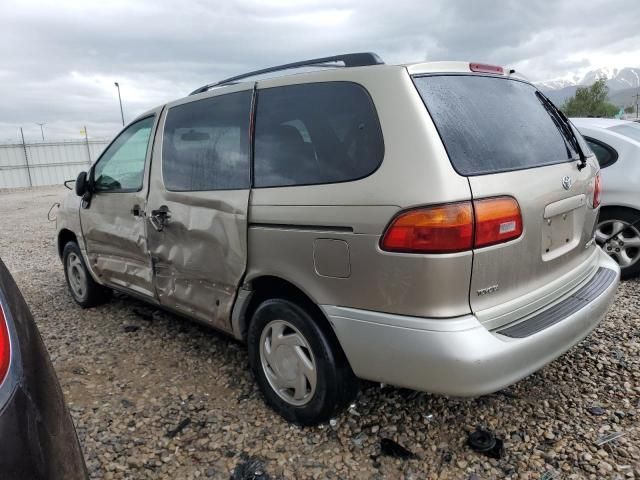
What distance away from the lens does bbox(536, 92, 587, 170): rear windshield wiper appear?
273cm

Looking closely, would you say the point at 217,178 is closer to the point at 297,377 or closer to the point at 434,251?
the point at 297,377

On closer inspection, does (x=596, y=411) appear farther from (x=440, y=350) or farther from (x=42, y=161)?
(x=42, y=161)

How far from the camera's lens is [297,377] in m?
2.52

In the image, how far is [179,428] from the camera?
8.69 ft

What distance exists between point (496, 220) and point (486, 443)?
3.70 ft

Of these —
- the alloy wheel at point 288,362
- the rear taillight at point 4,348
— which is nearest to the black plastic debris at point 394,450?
the alloy wheel at point 288,362

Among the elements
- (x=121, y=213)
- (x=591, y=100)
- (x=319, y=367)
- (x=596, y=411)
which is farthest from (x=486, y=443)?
(x=591, y=100)

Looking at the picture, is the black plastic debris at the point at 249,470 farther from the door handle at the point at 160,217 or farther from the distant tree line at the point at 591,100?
the distant tree line at the point at 591,100

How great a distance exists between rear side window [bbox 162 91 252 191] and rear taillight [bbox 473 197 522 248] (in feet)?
4.06

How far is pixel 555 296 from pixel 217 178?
6.28 ft

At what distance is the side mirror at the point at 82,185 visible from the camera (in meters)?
4.04

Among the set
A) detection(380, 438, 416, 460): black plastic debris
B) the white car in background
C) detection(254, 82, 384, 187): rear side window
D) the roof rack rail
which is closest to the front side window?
the roof rack rail

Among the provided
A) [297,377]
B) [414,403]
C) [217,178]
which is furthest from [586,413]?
[217,178]

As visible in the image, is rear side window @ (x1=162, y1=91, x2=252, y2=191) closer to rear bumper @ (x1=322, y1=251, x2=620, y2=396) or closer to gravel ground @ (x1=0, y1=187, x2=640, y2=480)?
rear bumper @ (x1=322, y1=251, x2=620, y2=396)
